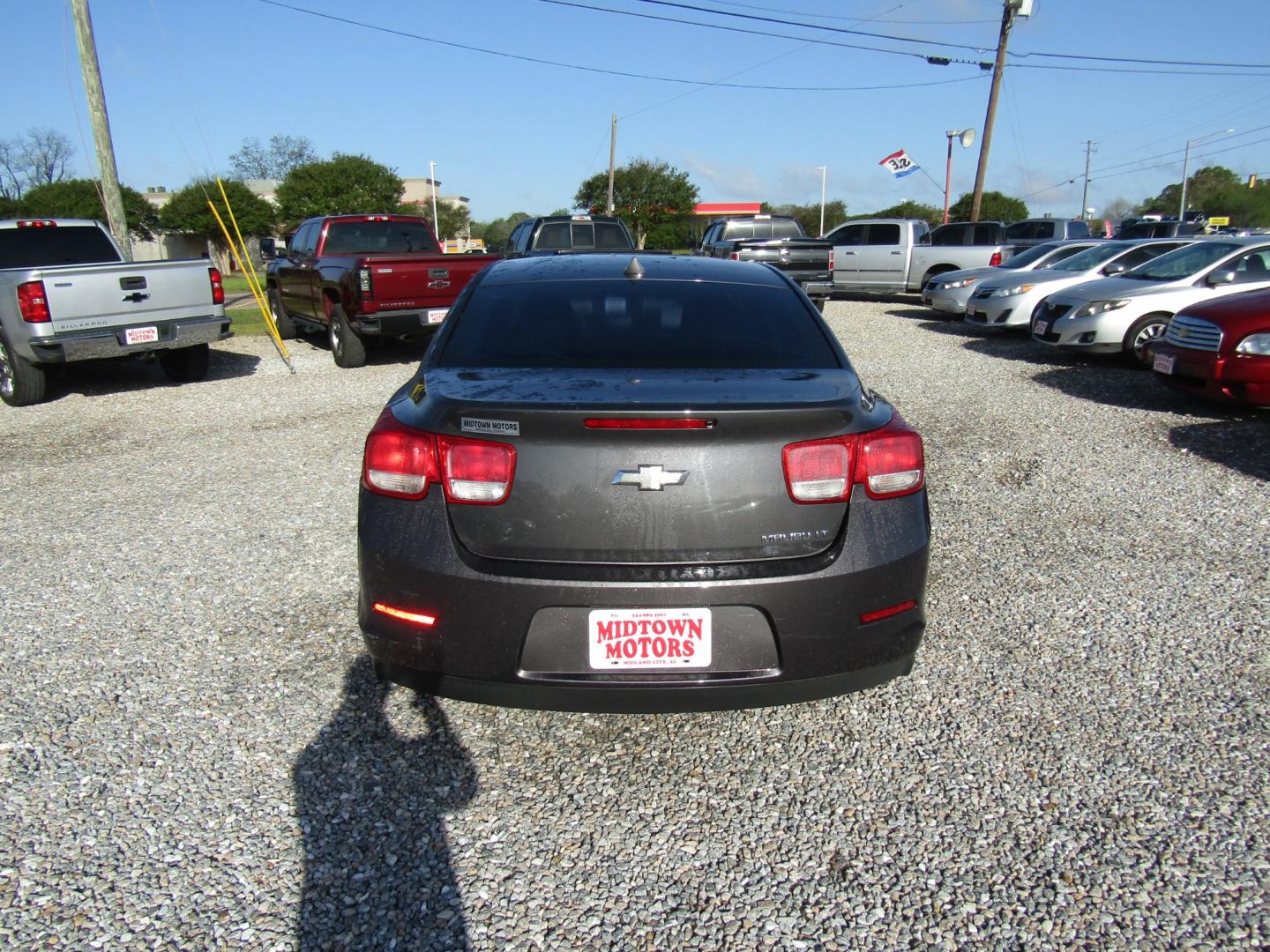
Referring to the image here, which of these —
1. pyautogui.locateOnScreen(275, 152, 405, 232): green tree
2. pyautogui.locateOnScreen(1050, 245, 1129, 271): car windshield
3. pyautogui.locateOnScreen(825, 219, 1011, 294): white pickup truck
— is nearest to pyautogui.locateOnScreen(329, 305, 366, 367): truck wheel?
pyautogui.locateOnScreen(1050, 245, 1129, 271): car windshield

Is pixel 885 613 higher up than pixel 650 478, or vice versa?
pixel 650 478

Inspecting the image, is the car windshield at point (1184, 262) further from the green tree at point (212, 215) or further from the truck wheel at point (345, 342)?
the green tree at point (212, 215)

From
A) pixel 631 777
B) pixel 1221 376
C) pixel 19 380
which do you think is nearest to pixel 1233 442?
pixel 1221 376

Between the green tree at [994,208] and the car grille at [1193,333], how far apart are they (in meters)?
52.0

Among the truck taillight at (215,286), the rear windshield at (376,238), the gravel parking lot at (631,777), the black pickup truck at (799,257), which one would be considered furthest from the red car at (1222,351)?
the truck taillight at (215,286)

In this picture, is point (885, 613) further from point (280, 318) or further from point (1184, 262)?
point (280, 318)

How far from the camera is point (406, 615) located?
247cm

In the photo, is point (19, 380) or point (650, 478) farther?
point (19, 380)

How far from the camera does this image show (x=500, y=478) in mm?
2361

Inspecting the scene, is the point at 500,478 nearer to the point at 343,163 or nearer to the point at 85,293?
the point at 85,293

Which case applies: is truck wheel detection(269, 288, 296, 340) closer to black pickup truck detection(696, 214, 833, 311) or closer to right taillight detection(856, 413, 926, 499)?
black pickup truck detection(696, 214, 833, 311)

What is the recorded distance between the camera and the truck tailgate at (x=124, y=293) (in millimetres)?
8219

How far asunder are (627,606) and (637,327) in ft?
3.99

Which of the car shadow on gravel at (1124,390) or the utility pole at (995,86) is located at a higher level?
the utility pole at (995,86)
